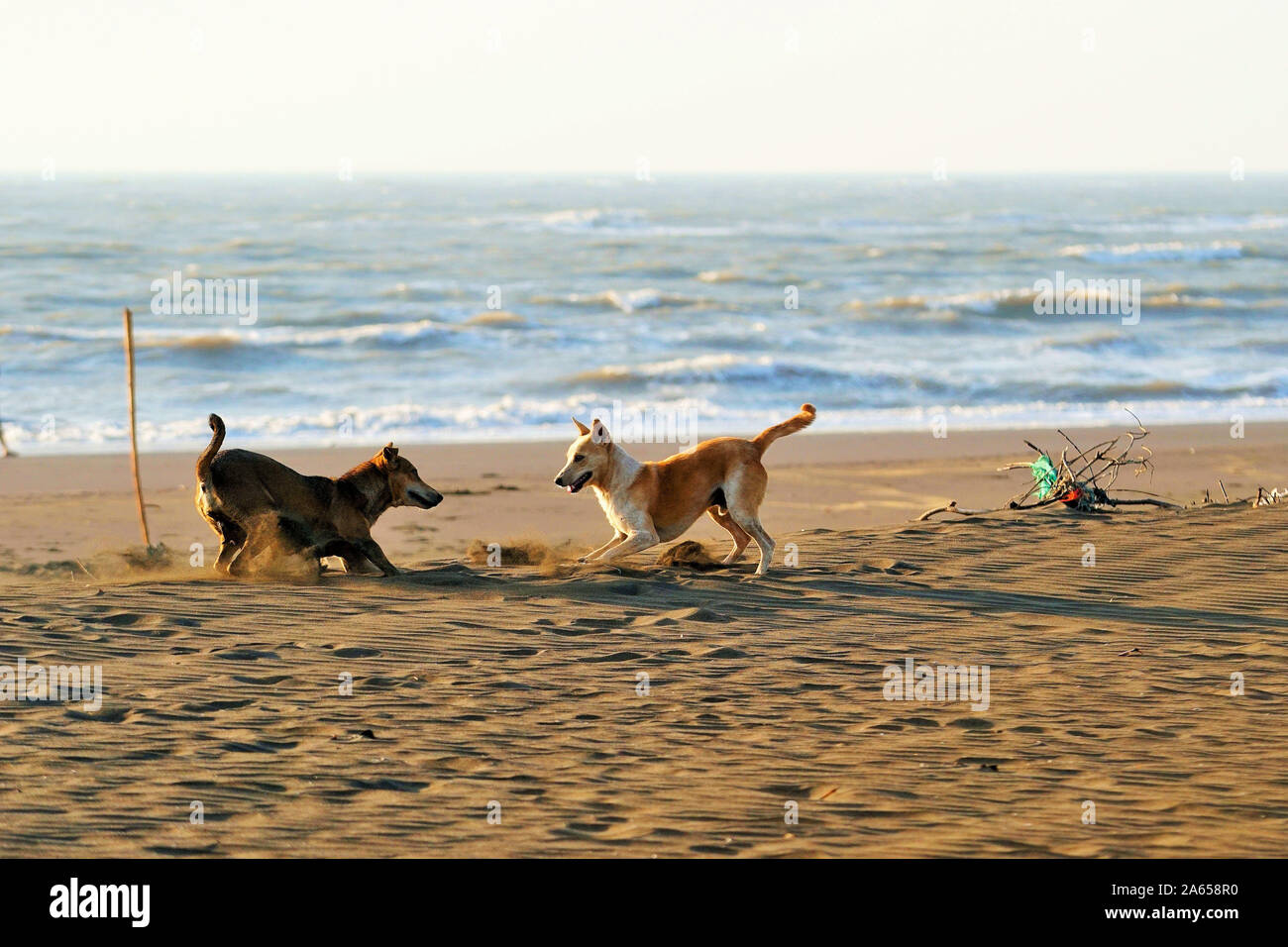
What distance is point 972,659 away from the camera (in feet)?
24.7

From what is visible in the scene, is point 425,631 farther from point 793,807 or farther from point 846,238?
point 846,238

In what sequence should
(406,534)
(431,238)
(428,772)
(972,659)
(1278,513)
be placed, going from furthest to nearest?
(431,238)
(406,534)
(1278,513)
(972,659)
(428,772)

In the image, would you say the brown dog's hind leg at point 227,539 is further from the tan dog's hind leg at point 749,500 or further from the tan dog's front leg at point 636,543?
the tan dog's hind leg at point 749,500

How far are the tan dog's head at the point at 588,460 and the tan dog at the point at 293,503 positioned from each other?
0.94 meters

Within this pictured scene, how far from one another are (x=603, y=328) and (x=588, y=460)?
21.4 metres

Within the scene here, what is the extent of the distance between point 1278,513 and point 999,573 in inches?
122

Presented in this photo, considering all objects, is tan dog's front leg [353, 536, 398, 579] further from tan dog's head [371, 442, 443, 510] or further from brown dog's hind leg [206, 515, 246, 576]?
brown dog's hind leg [206, 515, 246, 576]

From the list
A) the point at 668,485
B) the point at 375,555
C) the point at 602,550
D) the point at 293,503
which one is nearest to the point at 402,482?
the point at 375,555

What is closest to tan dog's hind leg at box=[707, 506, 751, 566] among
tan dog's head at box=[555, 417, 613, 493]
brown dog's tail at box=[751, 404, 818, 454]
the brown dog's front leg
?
brown dog's tail at box=[751, 404, 818, 454]

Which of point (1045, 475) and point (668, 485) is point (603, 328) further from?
point (668, 485)

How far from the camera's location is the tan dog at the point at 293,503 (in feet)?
29.6

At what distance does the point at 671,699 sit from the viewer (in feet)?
21.9

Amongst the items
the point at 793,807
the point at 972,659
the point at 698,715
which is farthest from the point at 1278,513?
the point at 793,807

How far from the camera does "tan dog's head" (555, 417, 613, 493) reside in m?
9.45
